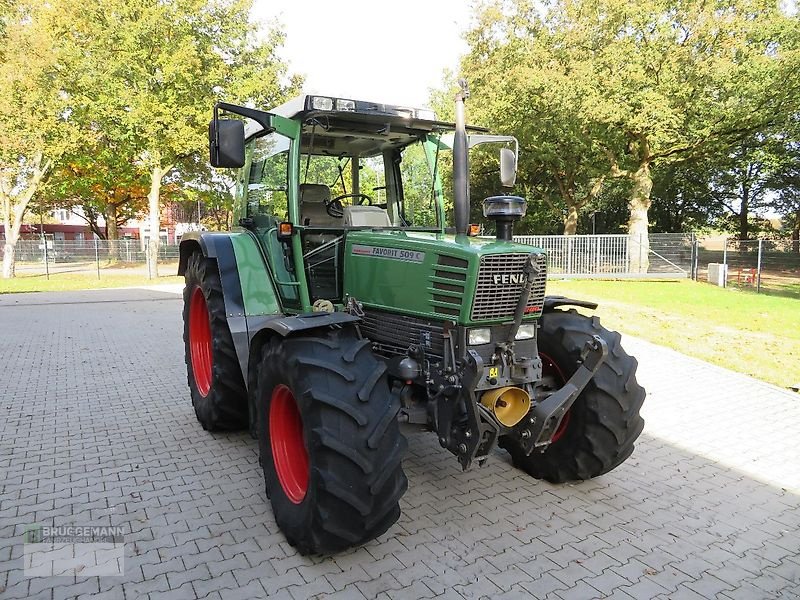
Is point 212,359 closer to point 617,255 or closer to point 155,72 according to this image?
point 155,72

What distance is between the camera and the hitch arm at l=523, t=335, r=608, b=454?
10.4ft

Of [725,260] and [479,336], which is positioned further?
[725,260]

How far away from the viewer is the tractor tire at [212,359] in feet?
14.8

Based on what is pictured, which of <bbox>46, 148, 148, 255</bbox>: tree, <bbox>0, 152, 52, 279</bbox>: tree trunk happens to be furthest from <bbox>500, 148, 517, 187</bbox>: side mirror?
<bbox>46, 148, 148, 255</bbox>: tree

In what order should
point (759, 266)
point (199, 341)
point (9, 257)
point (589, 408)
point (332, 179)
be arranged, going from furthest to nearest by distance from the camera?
point (9, 257)
point (759, 266)
point (199, 341)
point (332, 179)
point (589, 408)

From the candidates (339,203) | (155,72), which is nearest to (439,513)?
(339,203)

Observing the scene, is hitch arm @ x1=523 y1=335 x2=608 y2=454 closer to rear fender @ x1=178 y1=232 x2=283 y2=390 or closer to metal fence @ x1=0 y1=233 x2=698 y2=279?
rear fender @ x1=178 y1=232 x2=283 y2=390

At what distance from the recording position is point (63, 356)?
808 centimetres

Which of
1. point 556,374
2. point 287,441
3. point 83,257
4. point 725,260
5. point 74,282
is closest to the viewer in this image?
point 287,441

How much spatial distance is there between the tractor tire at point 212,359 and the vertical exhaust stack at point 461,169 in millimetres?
2042

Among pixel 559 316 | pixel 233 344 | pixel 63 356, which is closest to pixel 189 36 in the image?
pixel 63 356

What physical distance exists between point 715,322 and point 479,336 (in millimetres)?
9323

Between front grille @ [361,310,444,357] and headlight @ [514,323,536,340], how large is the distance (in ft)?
1.65

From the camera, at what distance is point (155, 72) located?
19125mm
